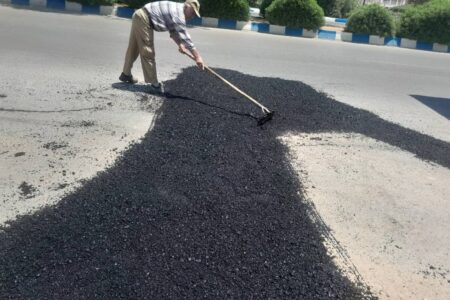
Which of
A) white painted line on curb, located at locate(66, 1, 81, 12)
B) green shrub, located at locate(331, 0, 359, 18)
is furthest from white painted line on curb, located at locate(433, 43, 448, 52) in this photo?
white painted line on curb, located at locate(66, 1, 81, 12)

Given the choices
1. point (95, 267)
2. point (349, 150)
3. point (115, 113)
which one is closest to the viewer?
point (95, 267)

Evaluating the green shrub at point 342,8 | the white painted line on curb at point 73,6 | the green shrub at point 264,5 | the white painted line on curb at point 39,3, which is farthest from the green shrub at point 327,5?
the white painted line on curb at point 39,3

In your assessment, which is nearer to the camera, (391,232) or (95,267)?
(95,267)

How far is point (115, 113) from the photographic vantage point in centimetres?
518

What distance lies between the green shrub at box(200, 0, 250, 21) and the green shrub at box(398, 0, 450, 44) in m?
5.62

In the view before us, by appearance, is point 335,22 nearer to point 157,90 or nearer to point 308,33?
point 308,33

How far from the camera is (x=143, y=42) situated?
5707 mm

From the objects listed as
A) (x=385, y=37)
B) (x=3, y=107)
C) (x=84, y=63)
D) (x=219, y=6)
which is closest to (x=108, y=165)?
(x=3, y=107)

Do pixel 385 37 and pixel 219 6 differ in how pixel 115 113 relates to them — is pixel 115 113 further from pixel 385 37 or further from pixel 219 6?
pixel 385 37

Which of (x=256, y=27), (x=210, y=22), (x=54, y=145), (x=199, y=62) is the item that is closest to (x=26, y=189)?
(x=54, y=145)

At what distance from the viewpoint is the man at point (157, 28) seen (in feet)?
17.6

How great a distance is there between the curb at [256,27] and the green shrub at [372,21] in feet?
0.64

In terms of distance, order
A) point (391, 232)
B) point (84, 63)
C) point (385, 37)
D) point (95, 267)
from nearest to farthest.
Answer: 1. point (95, 267)
2. point (391, 232)
3. point (84, 63)
4. point (385, 37)

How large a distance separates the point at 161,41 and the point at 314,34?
20.6 feet
